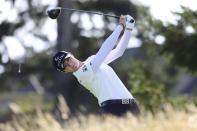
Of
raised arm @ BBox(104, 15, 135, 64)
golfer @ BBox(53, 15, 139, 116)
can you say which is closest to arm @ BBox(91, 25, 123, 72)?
golfer @ BBox(53, 15, 139, 116)

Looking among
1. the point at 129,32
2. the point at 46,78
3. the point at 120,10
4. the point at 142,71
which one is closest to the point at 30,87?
the point at 46,78

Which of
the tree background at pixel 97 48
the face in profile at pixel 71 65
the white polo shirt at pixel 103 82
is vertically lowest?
the tree background at pixel 97 48

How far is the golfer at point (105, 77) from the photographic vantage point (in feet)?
25.4

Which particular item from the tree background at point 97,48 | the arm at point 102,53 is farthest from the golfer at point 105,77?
the tree background at point 97,48

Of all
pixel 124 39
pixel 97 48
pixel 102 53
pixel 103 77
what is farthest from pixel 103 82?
pixel 97 48

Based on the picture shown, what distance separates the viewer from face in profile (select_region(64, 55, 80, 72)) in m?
7.87

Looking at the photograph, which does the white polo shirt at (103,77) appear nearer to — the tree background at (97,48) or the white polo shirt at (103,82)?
the white polo shirt at (103,82)

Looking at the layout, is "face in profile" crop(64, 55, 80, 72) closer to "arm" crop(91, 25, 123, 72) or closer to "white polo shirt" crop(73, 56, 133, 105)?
"white polo shirt" crop(73, 56, 133, 105)

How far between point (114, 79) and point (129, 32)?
1.86 feet

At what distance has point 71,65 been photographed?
7895mm

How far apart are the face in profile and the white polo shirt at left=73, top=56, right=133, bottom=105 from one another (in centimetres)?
4

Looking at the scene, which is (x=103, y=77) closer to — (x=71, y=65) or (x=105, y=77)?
(x=105, y=77)

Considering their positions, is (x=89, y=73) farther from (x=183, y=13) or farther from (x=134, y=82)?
(x=134, y=82)

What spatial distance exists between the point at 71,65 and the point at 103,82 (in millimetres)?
371
